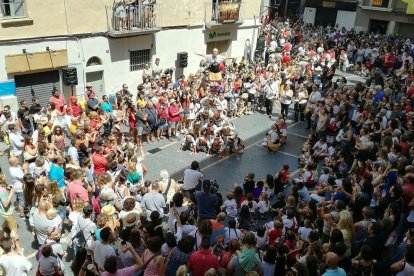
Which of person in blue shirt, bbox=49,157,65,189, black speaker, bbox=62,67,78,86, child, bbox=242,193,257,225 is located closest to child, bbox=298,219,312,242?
child, bbox=242,193,257,225

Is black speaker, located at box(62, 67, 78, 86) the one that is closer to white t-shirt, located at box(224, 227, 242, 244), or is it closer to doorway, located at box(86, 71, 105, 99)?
doorway, located at box(86, 71, 105, 99)

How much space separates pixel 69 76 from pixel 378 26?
2890cm

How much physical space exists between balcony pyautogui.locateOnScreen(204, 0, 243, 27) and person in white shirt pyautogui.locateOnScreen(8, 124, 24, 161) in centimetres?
1189

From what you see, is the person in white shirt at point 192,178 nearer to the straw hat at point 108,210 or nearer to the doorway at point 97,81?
the straw hat at point 108,210

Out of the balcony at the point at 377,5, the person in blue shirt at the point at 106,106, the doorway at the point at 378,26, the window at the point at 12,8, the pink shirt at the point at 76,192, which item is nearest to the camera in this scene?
the pink shirt at the point at 76,192

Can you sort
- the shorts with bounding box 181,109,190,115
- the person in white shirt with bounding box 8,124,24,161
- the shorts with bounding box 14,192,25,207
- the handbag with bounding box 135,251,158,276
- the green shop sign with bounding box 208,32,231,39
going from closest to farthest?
the handbag with bounding box 135,251,158,276 < the shorts with bounding box 14,192,25,207 < the person in white shirt with bounding box 8,124,24,161 < the shorts with bounding box 181,109,190,115 < the green shop sign with bounding box 208,32,231,39

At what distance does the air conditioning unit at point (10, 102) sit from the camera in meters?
13.6

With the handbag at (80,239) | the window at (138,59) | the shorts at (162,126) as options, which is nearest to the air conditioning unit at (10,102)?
the shorts at (162,126)

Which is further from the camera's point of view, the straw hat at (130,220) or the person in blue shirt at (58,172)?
the person in blue shirt at (58,172)

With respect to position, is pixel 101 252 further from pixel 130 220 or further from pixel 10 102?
pixel 10 102

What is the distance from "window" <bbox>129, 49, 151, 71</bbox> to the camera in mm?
17422

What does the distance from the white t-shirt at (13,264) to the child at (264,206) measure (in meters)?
5.07

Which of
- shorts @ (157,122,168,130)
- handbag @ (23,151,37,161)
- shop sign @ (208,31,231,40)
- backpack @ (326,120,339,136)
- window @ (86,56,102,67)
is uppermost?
shop sign @ (208,31,231,40)

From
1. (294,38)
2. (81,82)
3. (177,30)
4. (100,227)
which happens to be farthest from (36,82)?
(294,38)
